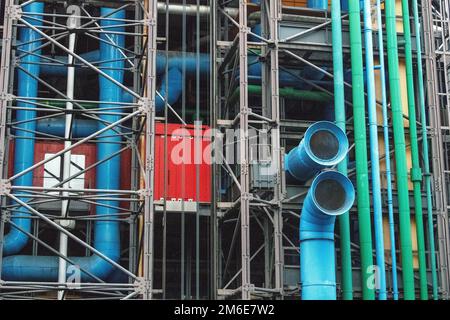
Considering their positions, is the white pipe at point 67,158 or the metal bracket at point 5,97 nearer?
the metal bracket at point 5,97

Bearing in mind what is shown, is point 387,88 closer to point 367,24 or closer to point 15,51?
point 367,24

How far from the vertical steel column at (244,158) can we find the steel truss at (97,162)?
8.64ft

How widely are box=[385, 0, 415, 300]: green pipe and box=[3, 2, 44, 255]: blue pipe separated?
36.9 feet

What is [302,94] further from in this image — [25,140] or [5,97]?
[5,97]

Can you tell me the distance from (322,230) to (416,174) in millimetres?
4557

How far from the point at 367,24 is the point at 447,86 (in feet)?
16.2

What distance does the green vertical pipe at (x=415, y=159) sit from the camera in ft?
85.0

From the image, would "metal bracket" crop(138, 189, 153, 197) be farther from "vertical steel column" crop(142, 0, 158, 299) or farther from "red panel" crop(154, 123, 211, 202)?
"red panel" crop(154, 123, 211, 202)

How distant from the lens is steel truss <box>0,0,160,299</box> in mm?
22969

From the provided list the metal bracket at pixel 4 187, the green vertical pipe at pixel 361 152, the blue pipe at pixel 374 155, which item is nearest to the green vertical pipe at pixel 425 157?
the blue pipe at pixel 374 155

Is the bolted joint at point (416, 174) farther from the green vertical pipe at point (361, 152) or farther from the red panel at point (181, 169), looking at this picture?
the red panel at point (181, 169)

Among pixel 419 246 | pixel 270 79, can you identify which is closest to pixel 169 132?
pixel 270 79

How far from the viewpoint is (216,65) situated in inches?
1110

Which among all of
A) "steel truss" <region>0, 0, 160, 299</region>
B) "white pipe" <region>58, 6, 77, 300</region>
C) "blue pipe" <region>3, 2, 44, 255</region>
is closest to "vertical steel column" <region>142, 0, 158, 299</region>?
"steel truss" <region>0, 0, 160, 299</region>
